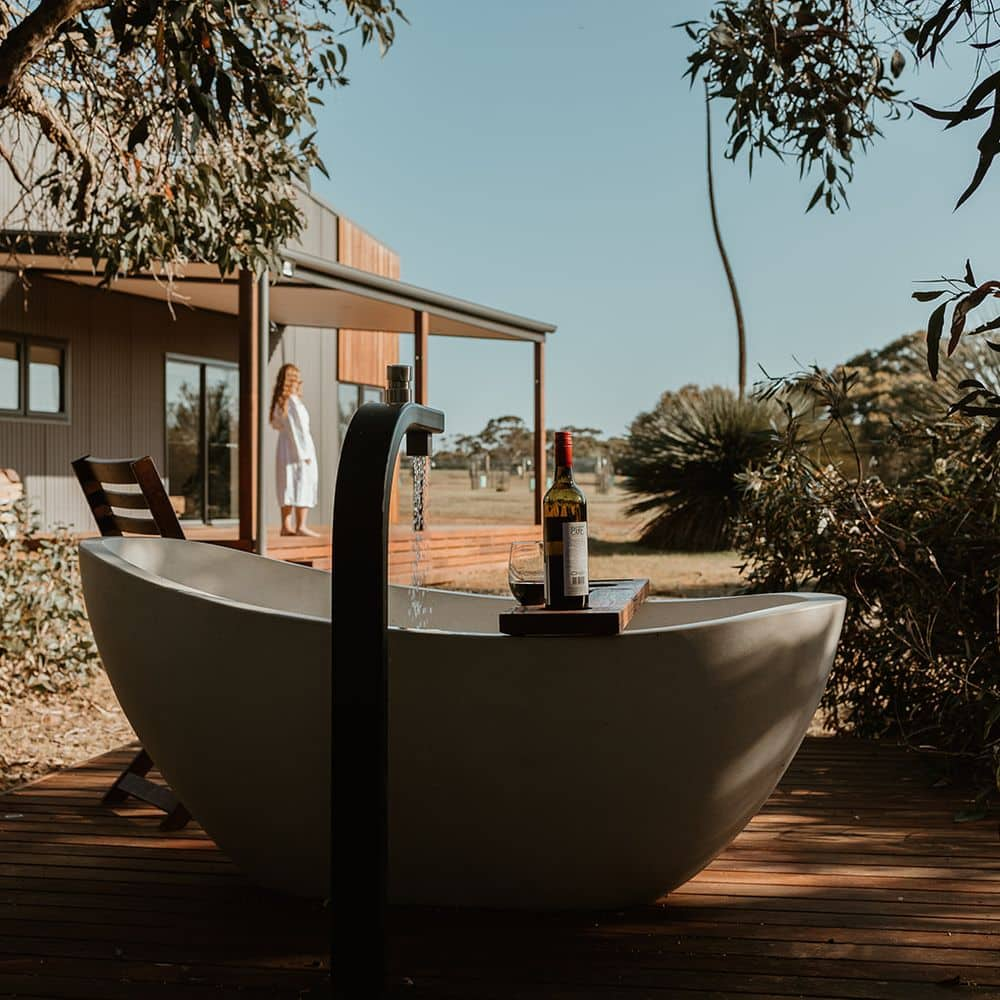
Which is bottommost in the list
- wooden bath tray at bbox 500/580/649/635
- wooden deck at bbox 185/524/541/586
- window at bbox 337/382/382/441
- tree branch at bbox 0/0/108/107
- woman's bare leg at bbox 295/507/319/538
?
wooden deck at bbox 185/524/541/586

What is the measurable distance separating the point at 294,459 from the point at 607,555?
178 inches

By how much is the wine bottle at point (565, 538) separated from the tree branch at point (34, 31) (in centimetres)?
200

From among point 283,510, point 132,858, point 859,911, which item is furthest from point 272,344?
point 859,911

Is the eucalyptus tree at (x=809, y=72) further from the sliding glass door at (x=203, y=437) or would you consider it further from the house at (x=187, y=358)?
the sliding glass door at (x=203, y=437)

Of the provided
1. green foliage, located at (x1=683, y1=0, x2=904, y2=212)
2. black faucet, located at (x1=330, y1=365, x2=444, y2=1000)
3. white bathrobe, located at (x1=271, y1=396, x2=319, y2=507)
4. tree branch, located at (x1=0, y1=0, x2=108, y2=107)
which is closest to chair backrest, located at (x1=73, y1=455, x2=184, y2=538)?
tree branch, located at (x1=0, y1=0, x2=108, y2=107)

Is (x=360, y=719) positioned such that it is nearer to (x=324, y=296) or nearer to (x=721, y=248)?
(x=324, y=296)

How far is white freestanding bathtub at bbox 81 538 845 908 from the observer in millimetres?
1945

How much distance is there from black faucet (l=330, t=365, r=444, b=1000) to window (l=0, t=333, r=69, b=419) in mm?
7880

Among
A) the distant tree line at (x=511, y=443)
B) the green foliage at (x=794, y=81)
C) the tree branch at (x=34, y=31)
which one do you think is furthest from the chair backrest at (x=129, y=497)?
the distant tree line at (x=511, y=443)

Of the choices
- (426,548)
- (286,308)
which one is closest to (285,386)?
(426,548)

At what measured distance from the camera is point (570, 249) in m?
40.7

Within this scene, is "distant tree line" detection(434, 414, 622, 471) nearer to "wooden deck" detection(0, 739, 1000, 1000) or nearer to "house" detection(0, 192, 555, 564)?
"house" detection(0, 192, 555, 564)

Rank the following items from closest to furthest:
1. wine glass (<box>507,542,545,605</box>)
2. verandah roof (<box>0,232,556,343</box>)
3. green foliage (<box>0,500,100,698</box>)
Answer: wine glass (<box>507,542,545,605</box>) → green foliage (<box>0,500,100,698</box>) → verandah roof (<box>0,232,556,343</box>)

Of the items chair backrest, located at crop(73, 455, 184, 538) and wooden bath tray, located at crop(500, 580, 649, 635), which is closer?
wooden bath tray, located at crop(500, 580, 649, 635)
